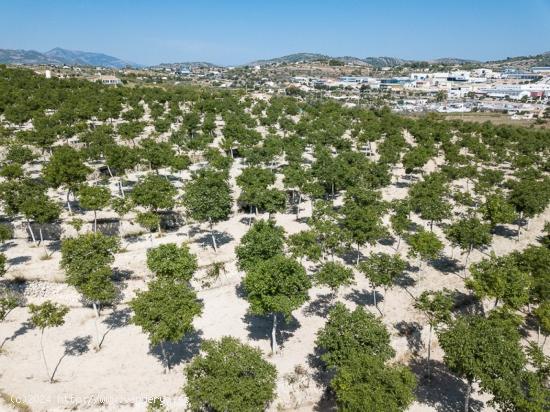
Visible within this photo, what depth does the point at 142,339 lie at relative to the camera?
33.9 metres

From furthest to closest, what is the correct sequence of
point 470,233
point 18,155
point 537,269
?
point 18,155, point 470,233, point 537,269

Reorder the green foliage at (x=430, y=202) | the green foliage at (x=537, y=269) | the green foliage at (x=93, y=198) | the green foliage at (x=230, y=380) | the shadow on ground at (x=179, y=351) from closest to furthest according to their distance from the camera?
the green foliage at (x=230, y=380) → the shadow on ground at (x=179, y=351) → the green foliage at (x=537, y=269) → the green foliage at (x=93, y=198) → the green foliage at (x=430, y=202)

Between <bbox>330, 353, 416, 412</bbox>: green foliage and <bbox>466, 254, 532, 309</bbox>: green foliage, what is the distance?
47.8 feet

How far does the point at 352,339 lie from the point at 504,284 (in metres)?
16.5

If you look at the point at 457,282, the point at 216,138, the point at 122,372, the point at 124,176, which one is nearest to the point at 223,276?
the point at 122,372

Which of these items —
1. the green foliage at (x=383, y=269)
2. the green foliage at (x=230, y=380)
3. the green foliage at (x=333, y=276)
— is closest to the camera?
the green foliage at (x=230, y=380)

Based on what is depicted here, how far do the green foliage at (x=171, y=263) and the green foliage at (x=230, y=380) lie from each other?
1135cm

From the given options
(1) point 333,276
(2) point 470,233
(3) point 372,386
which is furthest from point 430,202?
(3) point 372,386

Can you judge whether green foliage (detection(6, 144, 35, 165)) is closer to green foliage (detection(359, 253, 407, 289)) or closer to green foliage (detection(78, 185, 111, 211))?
green foliage (detection(78, 185, 111, 211))

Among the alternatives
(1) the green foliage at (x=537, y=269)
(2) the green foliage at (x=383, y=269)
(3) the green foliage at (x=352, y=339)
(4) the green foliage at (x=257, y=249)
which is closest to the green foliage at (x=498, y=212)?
(1) the green foliage at (x=537, y=269)

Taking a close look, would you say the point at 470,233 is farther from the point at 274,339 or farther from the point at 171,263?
the point at 171,263

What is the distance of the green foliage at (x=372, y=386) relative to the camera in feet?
72.7

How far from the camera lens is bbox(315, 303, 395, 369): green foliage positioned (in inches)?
1043

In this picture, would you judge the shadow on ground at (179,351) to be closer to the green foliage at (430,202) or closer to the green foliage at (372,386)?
the green foliage at (372,386)
